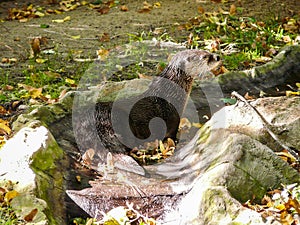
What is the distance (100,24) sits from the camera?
928cm

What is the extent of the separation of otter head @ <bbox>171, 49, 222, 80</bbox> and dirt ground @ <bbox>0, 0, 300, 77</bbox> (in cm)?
246

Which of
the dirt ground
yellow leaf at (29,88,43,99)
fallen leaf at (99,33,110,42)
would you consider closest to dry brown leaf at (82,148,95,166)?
yellow leaf at (29,88,43,99)

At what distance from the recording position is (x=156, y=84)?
5711 mm

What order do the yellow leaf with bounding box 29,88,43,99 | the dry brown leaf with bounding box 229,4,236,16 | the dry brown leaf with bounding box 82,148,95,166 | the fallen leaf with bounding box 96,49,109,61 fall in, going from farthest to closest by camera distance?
the dry brown leaf with bounding box 229,4,236,16 → the fallen leaf with bounding box 96,49,109,61 → the yellow leaf with bounding box 29,88,43,99 → the dry brown leaf with bounding box 82,148,95,166

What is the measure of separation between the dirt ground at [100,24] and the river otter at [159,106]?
223 centimetres

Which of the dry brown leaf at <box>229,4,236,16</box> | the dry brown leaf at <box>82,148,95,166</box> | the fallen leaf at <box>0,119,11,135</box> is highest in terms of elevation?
the fallen leaf at <box>0,119,11,135</box>

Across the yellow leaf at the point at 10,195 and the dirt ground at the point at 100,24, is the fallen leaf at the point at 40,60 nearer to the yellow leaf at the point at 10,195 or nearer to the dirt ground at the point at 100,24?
the dirt ground at the point at 100,24

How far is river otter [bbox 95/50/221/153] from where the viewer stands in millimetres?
5527

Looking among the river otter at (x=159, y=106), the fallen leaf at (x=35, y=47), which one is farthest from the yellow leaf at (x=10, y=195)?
the fallen leaf at (x=35, y=47)

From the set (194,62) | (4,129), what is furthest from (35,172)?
(194,62)

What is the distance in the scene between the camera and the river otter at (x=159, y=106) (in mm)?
5527

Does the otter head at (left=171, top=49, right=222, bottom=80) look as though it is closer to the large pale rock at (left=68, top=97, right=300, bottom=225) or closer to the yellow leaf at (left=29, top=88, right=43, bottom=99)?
the large pale rock at (left=68, top=97, right=300, bottom=225)

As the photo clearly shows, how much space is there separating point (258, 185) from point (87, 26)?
570 centimetres

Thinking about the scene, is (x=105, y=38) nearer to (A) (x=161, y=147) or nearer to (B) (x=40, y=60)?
(B) (x=40, y=60)
